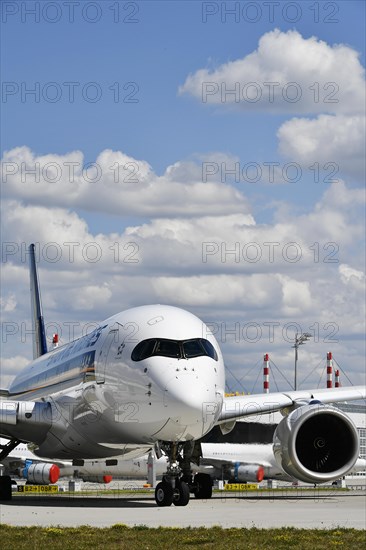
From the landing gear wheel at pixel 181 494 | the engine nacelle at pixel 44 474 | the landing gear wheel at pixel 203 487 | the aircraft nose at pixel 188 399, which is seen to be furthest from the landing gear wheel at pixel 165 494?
the engine nacelle at pixel 44 474

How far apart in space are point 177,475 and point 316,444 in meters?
5.33

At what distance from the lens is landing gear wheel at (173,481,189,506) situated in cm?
2584

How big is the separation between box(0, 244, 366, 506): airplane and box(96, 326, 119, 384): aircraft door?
0.04m

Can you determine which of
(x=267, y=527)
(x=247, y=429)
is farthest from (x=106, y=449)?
(x=247, y=429)

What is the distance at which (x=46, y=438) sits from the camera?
32.6 metres

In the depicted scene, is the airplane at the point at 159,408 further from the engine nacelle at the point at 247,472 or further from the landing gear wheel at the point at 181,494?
the engine nacelle at the point at 247,472

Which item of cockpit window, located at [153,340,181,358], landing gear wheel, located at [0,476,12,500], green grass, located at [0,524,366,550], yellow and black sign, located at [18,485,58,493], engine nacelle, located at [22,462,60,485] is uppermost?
cockpit window, located at [153,340,181,358]

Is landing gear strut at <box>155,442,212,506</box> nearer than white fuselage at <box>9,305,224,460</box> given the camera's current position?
No

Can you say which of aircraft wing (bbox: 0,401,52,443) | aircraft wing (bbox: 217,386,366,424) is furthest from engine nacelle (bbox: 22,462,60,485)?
aircraft wing (bbox: 217,386,366,424)

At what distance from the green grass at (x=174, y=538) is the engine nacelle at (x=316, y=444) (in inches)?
385

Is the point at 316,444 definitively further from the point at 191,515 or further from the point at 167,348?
the point at 191,515

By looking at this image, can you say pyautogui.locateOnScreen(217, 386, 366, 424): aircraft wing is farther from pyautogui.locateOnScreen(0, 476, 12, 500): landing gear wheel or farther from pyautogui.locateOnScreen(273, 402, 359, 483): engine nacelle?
pyautogui.locateOnScreen(0, 476, 12, 500): landing gear wheel

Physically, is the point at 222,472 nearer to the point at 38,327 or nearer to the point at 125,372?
the point at 38,327

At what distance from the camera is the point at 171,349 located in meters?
25.8
